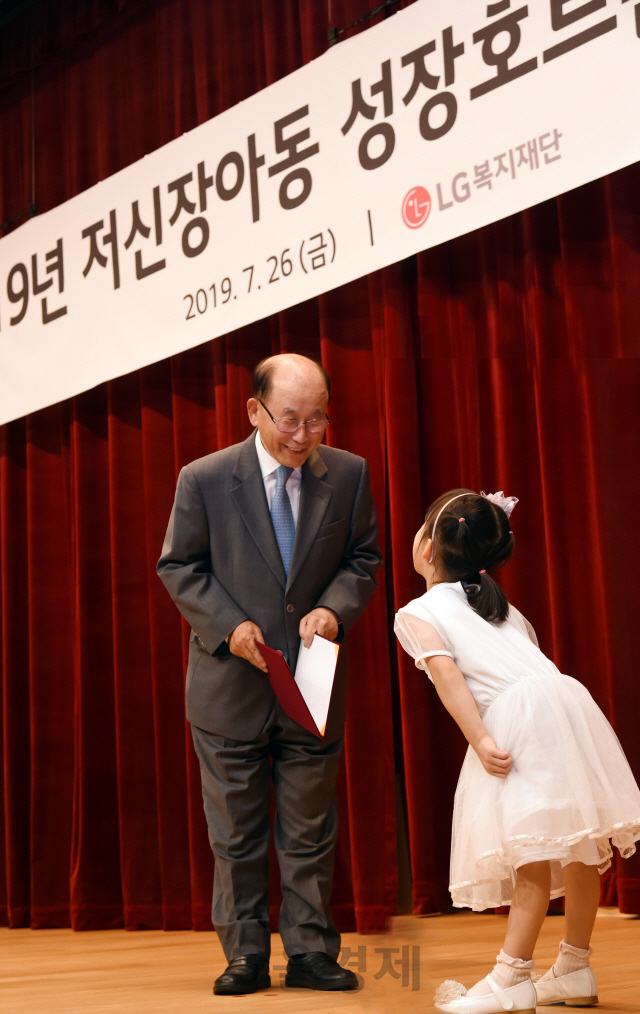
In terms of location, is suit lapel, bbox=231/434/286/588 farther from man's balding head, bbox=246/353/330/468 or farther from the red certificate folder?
the red certificate folder

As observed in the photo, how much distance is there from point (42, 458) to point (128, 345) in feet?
2.14

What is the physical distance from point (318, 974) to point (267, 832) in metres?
0.26

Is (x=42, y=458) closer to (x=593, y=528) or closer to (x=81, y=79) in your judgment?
(x=81, y=79)

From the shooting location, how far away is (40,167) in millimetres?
3695

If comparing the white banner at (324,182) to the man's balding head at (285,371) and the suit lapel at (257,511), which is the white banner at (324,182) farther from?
the suit lapel at (257,511)

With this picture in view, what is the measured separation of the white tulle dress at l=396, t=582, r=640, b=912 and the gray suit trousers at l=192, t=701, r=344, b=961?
0.96 feet

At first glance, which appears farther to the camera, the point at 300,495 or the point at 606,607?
the point at 606,607

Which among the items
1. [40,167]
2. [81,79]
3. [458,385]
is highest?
[81,79]

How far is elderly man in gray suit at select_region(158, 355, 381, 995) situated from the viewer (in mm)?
1806

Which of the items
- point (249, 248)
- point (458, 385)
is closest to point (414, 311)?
point (458, 385)

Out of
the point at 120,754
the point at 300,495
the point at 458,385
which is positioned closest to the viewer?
the point at 300,495

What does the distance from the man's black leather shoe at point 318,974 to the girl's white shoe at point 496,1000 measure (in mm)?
333

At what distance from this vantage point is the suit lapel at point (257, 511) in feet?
6.27

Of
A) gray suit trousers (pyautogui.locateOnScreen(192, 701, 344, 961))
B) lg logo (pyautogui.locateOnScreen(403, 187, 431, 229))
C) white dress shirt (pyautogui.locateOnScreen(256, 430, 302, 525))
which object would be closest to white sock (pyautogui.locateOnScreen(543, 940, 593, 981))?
gray suit trousers (pyautogui.locateOnScreen(192, 701, 344, 961))
